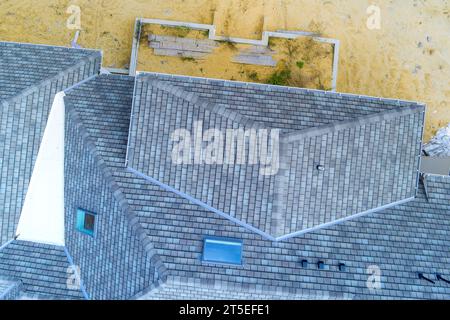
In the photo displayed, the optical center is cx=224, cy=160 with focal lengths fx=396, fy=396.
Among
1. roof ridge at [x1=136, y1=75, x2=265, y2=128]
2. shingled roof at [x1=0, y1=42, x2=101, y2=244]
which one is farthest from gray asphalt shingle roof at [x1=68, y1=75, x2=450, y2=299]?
roof ridge at [x1=136, y1=75, x2=265, y2=128]

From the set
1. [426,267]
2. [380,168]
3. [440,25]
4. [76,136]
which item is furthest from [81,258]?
[440,25]

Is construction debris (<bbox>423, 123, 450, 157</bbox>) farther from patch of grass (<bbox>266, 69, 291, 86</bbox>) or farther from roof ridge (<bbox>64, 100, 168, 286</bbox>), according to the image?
roof ridge (<bbox>64, 100, 168, 286</bbox>)

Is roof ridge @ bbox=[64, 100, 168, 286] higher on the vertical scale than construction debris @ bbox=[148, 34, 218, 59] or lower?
lower

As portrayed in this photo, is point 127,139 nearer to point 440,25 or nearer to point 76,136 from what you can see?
point 76,136

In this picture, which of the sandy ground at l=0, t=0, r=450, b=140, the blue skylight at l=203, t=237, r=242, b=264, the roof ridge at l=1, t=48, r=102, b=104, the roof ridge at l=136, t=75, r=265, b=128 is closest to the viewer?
the blue skylight at l=203, t=237, r=242, b=264

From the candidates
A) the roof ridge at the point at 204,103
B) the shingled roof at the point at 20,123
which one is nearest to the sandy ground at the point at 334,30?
the shingled roof at the point at 20,123
